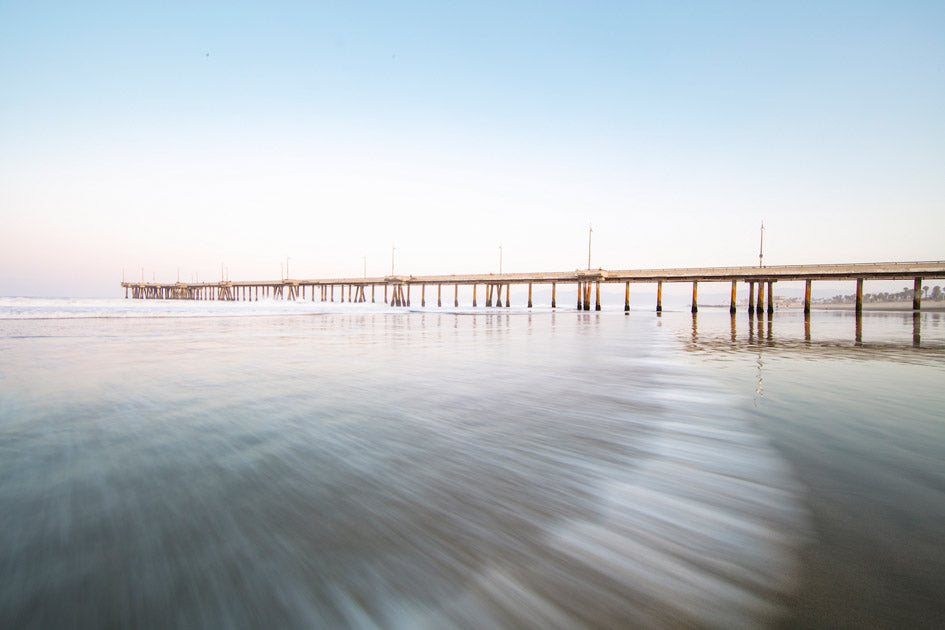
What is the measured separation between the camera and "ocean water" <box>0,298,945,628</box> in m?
1.59

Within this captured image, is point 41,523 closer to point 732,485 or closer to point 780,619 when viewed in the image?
point 780,619

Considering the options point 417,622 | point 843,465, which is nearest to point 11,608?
point 417,622

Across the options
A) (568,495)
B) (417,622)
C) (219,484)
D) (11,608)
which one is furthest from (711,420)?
(11,608)

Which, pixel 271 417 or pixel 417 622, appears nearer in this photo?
pixel 417 622

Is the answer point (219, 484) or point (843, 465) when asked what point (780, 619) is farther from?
point (219, 484)

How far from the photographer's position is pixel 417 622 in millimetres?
1534

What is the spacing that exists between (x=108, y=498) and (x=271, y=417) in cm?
192

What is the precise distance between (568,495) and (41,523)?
9.00 ft

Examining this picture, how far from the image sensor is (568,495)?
2.60 meters

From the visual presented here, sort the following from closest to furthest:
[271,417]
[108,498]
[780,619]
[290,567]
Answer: [780,619], [290,567], [108,498], [271,417]

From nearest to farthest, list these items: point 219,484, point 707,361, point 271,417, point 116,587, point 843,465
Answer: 1. point 116,587
2. point 219,484
3. point 843,465
4. point 271,417
5. point 707,361

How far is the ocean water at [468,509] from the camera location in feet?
5.23

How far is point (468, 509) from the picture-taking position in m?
2.39

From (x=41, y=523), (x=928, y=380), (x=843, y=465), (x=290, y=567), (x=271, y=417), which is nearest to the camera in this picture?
(x=290, y=567)
